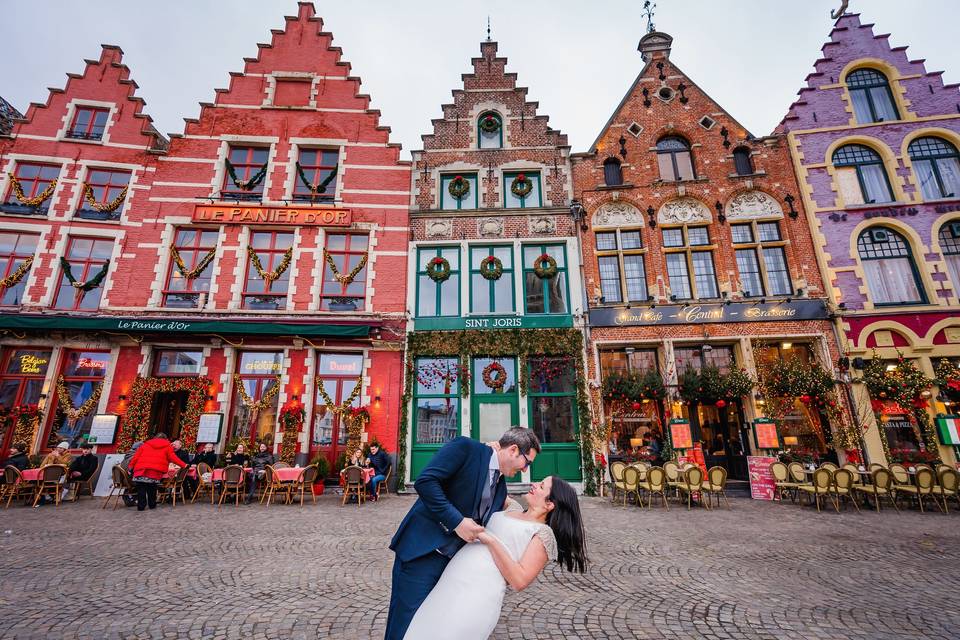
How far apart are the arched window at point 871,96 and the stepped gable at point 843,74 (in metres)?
0.31

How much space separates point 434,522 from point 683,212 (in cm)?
1421

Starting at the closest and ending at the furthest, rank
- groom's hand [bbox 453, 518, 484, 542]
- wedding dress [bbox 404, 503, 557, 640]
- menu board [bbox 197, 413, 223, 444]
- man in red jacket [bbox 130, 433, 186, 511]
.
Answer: wedding dress [bbox 404, 503, 557, 640] → groom's hand [bbox 453, 518, 484, 542] → man in red jacket [bbox 130, 433, 186, 511] → menu board [bbox 197, 413, 223, 444]

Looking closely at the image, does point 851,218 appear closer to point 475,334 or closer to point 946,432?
point 946,432

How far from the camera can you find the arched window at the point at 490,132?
1473cm

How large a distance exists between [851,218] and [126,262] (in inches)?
943

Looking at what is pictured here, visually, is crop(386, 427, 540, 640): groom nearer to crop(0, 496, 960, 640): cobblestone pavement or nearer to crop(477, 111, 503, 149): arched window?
crop(0, 496, 960, 640): cobblestone pavement

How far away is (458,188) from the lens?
46.2 feet

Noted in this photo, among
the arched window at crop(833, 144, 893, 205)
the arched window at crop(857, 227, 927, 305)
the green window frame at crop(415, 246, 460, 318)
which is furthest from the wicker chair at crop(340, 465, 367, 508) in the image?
the arched window at crop(833, 144, 893, 205)

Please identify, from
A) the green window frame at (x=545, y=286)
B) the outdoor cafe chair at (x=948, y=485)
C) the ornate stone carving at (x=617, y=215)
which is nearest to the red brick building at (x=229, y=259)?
the green window frame at (x=545, y=286)

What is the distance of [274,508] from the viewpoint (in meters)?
8.89

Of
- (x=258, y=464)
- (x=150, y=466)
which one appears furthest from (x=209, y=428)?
(x=150, y=466)

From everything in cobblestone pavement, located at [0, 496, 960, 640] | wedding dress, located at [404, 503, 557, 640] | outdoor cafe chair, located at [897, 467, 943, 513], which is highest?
wedding dress, located at [404, 503, 557, 640]

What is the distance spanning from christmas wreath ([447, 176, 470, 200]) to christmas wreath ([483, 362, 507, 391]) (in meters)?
6.22

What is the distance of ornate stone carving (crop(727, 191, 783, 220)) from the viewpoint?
13.2 m
